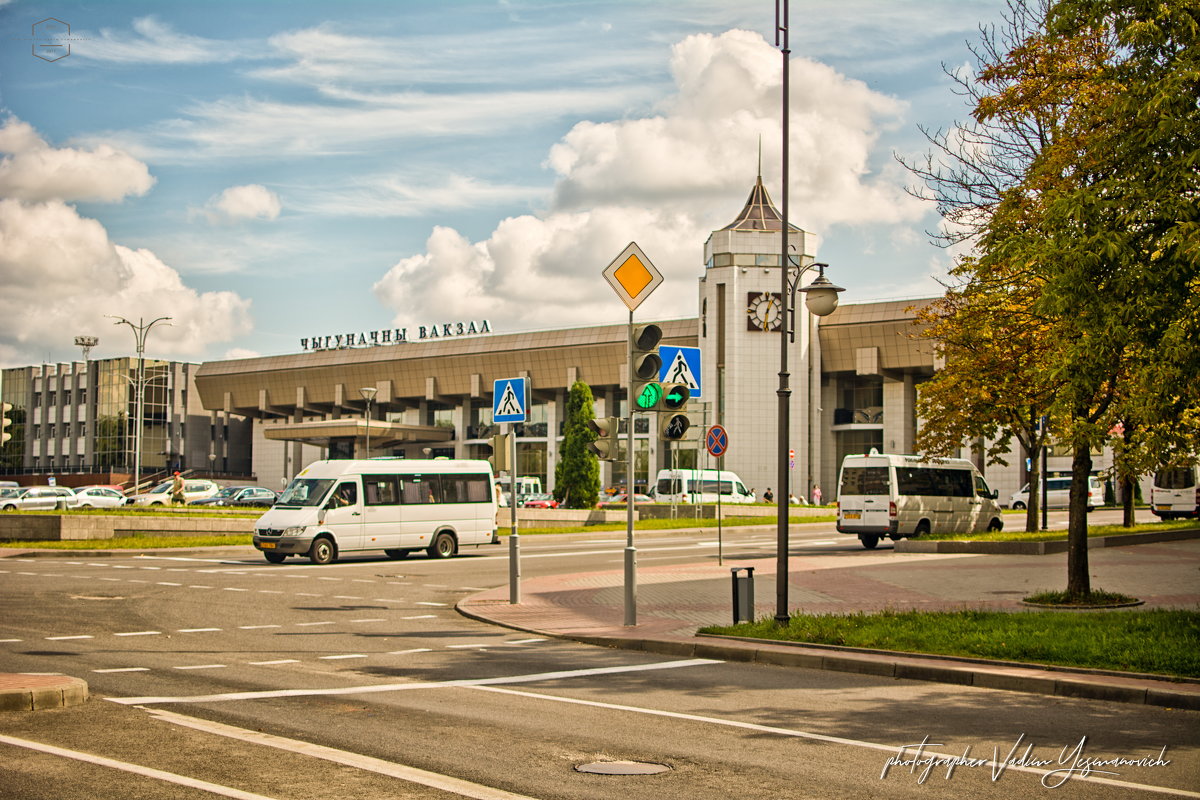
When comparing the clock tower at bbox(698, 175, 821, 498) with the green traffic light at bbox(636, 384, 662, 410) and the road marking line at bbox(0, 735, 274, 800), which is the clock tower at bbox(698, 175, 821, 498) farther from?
the road marking line at bbox(0, 735, 274, 800)

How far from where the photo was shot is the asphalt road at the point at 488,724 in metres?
6.74

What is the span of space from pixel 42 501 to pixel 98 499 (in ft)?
18.7

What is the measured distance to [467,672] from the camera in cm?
1148

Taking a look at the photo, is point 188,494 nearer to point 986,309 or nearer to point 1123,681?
point 986,309

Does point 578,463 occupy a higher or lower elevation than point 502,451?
lower

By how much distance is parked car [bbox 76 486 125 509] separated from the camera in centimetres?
5684

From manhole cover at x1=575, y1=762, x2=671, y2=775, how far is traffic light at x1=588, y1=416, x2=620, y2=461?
9477 millimetres

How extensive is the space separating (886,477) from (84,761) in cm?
2789

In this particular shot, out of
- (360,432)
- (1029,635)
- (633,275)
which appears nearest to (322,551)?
(633,275)

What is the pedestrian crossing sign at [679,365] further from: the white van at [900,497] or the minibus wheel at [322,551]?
the minibus wheel at [322,551]

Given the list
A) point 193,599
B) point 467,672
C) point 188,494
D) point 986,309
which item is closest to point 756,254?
point 188,494

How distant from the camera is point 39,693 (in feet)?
28.5

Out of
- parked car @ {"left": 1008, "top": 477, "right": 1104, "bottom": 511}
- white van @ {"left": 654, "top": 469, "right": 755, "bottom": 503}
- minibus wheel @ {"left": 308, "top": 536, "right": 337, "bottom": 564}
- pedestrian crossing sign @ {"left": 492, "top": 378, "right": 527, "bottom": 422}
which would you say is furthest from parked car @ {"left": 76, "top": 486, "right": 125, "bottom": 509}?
parked car @ {"left": 1008, "top": 477, "right": 1104, "bottom": 511}

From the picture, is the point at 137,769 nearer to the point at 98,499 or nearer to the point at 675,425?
the point at 675,425
